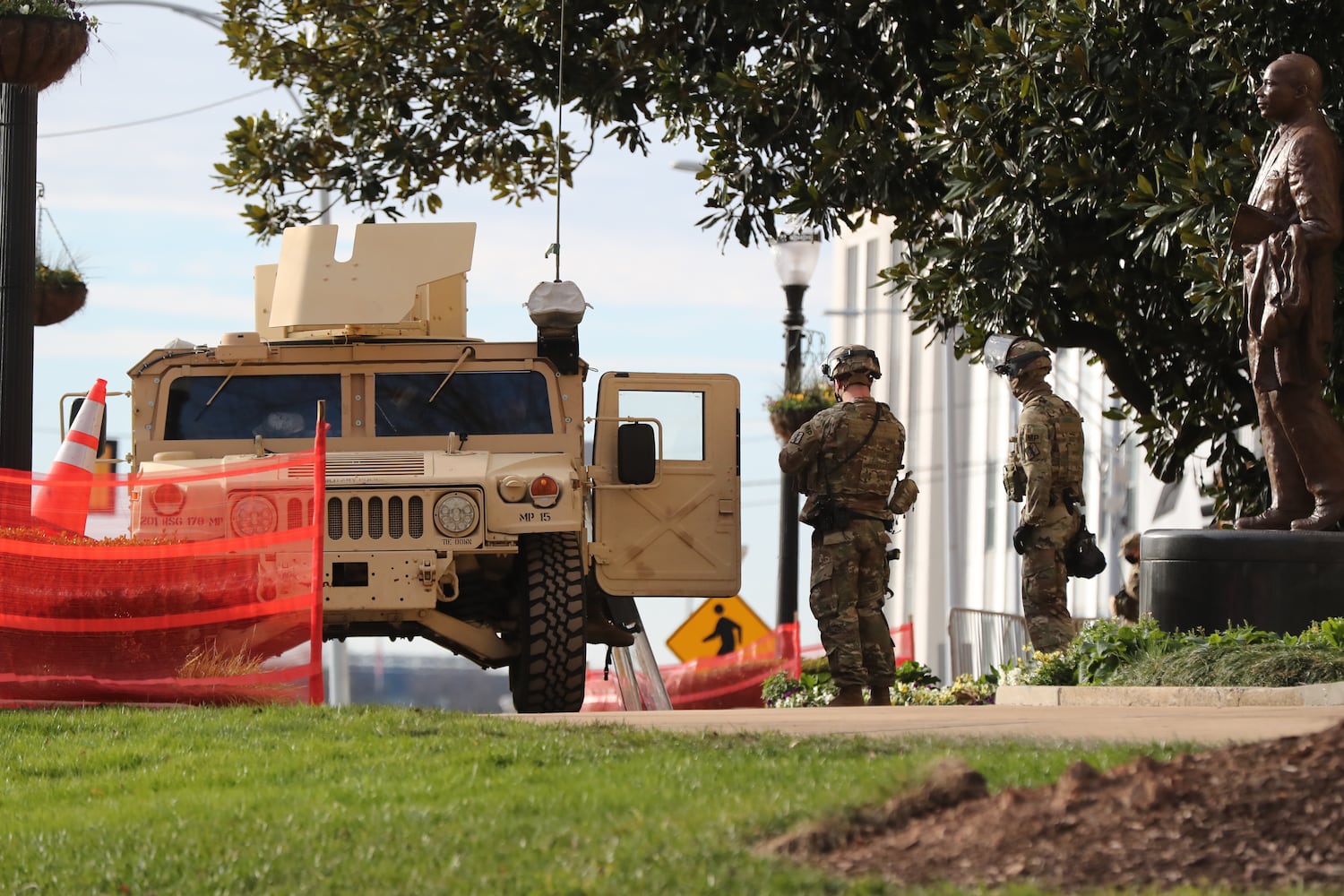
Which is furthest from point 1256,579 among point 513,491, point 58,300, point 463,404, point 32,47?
point 58,300

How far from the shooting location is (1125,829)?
508 cm

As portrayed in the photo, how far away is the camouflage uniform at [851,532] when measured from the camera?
11.5 meters

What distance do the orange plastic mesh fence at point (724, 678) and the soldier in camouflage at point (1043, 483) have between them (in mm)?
7016

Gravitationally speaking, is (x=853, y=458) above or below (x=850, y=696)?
above

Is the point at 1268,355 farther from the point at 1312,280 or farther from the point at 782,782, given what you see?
the point at 782,782

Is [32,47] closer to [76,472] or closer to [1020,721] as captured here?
[76,472]

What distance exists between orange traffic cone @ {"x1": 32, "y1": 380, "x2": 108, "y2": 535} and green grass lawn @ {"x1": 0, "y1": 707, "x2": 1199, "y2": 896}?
3041 millimetres

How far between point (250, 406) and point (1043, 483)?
4.75 meters

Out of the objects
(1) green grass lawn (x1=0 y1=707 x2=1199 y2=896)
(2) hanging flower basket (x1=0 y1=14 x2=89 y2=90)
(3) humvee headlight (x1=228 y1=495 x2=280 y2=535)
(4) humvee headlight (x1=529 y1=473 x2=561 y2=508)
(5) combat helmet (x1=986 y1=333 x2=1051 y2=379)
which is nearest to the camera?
(1) green grass lawn (x1=0 y1=707 x2=1199 y2=896)

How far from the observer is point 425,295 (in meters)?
13.4

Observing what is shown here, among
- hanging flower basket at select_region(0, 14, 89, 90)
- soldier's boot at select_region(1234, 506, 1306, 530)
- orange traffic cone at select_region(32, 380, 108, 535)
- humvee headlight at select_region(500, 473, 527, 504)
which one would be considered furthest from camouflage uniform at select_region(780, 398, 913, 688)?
hanging flower basket at select_region(0, 14, 89, 90)

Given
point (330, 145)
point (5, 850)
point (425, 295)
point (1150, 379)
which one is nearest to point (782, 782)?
point (5, 850)

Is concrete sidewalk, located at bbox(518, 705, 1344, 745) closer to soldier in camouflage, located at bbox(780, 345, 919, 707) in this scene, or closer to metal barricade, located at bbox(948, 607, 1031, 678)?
soldier in camouflage, located at bbox(780, 345, 919, 707)

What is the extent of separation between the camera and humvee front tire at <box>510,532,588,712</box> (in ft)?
37.9
